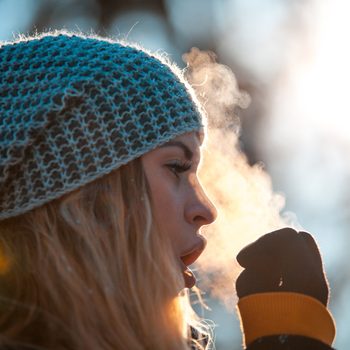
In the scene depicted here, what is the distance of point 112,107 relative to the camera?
233 centimetres

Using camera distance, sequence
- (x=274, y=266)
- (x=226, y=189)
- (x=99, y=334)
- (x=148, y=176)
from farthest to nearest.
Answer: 1. (x=226, y=189)
2. (x=274, y=266)
3. (x=148, y=176)
4. (x=99, y=334)

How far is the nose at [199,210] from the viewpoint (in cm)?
239

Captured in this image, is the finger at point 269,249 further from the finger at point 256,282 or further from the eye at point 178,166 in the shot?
the eye at point 178,166

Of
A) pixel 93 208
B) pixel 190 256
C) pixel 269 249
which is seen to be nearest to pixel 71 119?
pixel 93 208

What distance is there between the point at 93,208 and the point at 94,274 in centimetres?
17

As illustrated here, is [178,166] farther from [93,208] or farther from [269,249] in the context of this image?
[269,249]

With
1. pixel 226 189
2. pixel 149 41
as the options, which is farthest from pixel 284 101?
pixel 226 189

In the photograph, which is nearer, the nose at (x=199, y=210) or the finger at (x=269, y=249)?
the nose at (x=199, y=210)

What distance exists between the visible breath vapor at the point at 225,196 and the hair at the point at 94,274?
930 mm

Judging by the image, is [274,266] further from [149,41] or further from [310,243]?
[149,41]

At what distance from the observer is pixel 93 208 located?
231cm

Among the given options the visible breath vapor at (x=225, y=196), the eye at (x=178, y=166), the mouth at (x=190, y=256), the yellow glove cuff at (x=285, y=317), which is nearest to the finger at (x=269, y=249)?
the yellow glove cuff at (x=285, y=317)

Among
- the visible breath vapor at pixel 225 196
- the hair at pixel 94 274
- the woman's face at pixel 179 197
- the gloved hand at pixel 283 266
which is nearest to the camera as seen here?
the hair at pixel 94 274

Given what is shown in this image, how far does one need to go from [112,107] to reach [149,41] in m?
7.12
